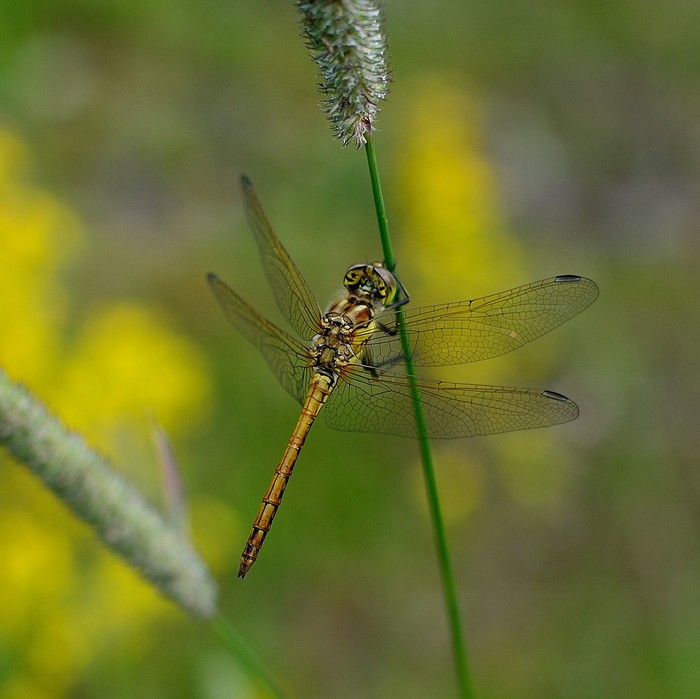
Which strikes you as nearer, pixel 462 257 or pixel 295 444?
pixel 295 444

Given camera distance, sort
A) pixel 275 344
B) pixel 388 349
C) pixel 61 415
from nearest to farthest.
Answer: pixel 388 349 < pixel 275 344 < pixel 61 415

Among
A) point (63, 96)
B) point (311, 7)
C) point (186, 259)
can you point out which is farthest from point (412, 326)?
point (63, 96)

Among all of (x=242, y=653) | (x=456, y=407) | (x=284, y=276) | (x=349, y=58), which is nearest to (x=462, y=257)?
(x=284, y=276)

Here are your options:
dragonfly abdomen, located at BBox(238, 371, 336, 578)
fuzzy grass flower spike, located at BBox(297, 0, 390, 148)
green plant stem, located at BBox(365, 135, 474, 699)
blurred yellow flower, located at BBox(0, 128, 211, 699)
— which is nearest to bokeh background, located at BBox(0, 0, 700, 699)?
blurred yellow flower, located at BBox(0, 128, 211, 699)

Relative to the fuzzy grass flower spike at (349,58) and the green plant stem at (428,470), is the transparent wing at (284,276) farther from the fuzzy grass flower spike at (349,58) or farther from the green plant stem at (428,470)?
the fuzzy grass flower spike at (349,58)

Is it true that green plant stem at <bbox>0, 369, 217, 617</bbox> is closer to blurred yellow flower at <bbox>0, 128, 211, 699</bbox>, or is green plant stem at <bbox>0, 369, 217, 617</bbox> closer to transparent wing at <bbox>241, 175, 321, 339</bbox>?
blurred yellow flower at <bbox>0, 128, 211, 699</bbox>

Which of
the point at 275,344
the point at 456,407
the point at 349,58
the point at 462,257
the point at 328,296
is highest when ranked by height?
the point at 462,257

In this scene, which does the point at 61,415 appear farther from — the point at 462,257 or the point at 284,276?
the point at 462,257
